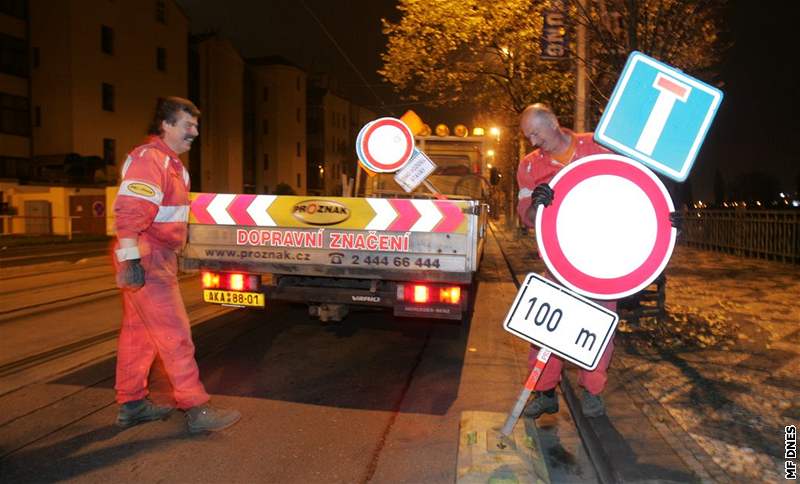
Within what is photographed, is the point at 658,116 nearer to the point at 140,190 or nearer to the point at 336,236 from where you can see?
the point at 140,190

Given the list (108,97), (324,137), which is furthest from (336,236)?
(324,137)

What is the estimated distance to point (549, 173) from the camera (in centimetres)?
425

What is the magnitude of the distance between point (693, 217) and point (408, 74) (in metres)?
12.4

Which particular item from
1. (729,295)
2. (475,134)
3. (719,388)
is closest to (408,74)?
(475,134)

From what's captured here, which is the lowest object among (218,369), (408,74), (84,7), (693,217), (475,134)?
(218,369)

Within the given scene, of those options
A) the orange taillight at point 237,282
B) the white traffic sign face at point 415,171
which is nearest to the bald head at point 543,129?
the white traffic sign face at point 415,171

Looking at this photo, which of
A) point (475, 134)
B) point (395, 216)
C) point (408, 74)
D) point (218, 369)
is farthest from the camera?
point (408, 74)

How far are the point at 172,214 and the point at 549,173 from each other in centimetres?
256

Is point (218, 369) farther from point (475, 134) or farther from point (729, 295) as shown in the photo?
point (729, 295)

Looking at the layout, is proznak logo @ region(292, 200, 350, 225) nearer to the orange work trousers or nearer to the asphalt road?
the asphalt road

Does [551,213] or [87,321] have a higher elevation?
[551,213]

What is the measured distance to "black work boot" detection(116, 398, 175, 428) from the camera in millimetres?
4414

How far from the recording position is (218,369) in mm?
5984

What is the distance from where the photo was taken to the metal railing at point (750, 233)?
14094 mm
